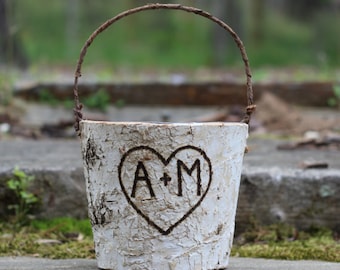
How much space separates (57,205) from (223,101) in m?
3.32

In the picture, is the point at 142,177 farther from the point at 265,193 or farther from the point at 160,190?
the point at 265,193

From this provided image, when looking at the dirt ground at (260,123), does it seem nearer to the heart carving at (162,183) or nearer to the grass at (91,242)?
the grass at (91,242)

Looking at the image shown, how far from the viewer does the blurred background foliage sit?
51.6ft

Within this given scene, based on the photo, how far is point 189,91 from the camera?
5965mm

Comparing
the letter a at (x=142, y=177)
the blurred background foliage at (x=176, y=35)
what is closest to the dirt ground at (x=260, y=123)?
the letter a at (x=142, y=177)

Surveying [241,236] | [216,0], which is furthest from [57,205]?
[216,0]

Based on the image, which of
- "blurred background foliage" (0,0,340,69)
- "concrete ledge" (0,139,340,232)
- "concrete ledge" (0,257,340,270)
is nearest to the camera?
"concrete ledge" (0,257,340,270)

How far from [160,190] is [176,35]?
63.2 ft

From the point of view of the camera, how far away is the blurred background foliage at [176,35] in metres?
15.7

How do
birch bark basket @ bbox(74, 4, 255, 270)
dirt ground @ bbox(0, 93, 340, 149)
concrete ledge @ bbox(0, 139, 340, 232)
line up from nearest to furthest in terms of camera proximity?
birch bark basket @ bbox(74, 4, 255, 270), concrete ledge @ bbox(0, 139, 340, 232), dirt ground @ bbox(0, 93, 340, 149)

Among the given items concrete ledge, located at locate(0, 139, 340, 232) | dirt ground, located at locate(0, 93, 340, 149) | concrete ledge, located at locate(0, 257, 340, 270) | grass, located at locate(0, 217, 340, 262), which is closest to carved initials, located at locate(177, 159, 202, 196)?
concrete ledge, located at locate(0, 257, 340, 270)

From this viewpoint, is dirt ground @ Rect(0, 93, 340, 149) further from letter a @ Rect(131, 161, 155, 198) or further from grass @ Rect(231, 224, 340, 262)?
letter a @ Rect(131, 161, 155, 198)

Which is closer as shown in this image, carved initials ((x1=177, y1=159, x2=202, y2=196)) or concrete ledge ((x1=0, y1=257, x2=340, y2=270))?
carved initials ((x1=177, y1=159, x2=202, y2=196))

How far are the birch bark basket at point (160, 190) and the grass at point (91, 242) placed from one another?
0.37 m
